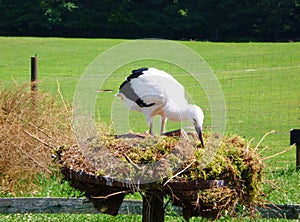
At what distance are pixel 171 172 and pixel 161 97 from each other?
0.84 m

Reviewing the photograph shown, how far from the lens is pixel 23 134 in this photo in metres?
9.15

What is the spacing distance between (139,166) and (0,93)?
5.86 m

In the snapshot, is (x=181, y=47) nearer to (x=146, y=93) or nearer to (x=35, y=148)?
(x=146, y=93)

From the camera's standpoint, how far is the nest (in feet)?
13.3

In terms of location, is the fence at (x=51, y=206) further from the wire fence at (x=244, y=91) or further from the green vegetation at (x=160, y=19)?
the green vegetation at (x=160, y=19)

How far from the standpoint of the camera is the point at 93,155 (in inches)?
169

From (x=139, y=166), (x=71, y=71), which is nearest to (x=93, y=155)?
(x=139, y=166)

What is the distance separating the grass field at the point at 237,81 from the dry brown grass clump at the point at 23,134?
1.71 ft

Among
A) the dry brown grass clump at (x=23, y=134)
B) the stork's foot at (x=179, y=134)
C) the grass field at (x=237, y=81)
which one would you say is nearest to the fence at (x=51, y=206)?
the grass field at (x=237, y=81)

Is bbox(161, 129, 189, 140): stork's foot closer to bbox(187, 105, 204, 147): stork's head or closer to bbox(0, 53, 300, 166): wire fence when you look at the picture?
bbox(187, 105, 204, 147): stork's head

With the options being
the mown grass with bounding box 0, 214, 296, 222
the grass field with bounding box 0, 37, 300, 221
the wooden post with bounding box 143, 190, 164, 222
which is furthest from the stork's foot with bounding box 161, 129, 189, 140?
the mown grass with bounding box 0, 214, 296, 222

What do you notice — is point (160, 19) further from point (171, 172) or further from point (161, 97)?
point (171, 172)

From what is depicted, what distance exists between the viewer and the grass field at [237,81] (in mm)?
12014

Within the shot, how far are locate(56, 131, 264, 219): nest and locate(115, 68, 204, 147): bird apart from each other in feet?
0.69
